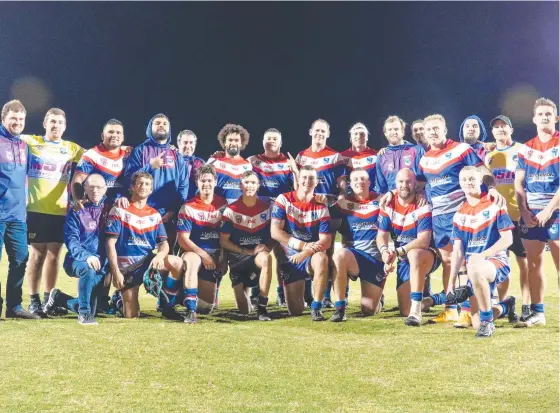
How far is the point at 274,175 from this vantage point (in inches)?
224

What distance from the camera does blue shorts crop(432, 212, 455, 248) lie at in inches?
A: 194

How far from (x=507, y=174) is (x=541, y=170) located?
0.61 metres

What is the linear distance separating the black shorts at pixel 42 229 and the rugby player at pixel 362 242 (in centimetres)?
230

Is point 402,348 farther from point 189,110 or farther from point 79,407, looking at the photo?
point 189,110

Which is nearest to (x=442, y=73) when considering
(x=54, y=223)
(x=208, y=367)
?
(x=54, y=223)

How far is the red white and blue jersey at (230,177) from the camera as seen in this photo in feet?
18.5

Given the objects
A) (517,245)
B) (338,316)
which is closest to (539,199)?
(517,245)

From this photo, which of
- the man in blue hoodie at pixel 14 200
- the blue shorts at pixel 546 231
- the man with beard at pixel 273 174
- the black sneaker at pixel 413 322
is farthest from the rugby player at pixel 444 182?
the man in blue hoodie at pixel 14 200

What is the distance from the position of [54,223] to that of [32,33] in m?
9.05

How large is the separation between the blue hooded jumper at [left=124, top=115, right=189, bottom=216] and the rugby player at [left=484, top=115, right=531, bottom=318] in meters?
2.69

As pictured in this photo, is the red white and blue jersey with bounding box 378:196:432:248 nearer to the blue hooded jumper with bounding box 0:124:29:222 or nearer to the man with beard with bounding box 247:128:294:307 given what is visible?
the man with beard with bounding box 247:128:294:307

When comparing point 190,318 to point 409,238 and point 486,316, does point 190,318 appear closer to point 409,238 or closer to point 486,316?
point 409,238

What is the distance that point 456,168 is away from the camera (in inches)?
196

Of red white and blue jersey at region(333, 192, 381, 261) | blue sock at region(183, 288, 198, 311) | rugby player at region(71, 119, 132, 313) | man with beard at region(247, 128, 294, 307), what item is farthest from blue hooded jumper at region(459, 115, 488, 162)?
rugby player at region(71, 119, 132, 313)
